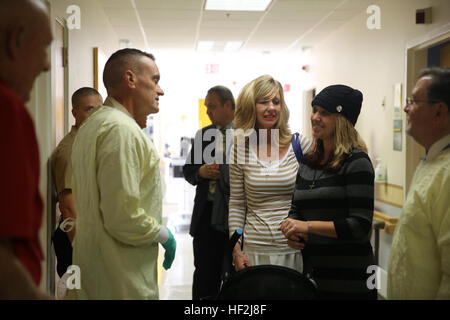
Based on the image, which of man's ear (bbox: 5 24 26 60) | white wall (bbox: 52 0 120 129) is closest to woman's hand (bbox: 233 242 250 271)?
man's ear (bbox: 5 24 26 60)

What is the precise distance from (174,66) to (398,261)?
667cm

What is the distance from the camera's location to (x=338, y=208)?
1.40 meters

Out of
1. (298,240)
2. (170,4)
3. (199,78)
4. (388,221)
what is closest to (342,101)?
(298,240)

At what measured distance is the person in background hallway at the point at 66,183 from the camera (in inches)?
75.3

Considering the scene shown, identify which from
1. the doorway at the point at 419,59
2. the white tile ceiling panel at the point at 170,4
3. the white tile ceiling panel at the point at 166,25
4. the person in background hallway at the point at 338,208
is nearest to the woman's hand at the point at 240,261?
the person in background hallway at the point at 338,208

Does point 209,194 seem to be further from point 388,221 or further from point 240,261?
point 388,221

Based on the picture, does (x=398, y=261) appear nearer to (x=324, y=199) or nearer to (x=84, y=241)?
(x=324, y=199)

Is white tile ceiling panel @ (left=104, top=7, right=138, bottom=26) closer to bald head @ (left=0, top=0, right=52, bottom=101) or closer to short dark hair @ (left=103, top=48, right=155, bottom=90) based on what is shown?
short dark hair @ (left=103, top=48, right=155, bottom=90)

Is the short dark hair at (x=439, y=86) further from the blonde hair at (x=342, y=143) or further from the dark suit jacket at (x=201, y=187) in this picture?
the dark suit jacket at (x=201, y=187)

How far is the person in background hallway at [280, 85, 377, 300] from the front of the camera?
1.36 m

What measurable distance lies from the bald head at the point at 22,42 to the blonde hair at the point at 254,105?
110 cm

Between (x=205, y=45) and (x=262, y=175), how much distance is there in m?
4.60

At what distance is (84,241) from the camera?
1218 millimetres
